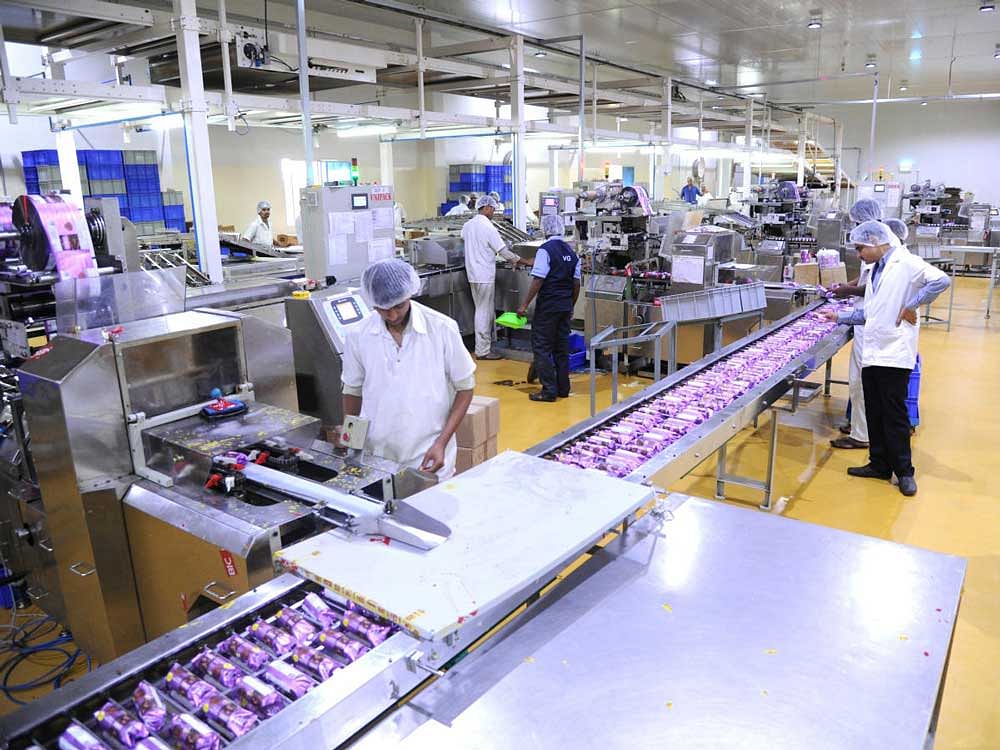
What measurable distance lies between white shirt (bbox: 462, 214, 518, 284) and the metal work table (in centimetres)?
534

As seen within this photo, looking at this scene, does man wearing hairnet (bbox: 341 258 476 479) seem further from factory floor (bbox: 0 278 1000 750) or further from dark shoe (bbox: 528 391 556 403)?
dark shoe (bbox: 528 391 556 403)

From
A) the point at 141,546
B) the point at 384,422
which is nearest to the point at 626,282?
the point at 384,422

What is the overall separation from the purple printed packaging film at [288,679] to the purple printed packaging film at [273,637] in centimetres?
6

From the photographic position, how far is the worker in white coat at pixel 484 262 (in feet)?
22.1

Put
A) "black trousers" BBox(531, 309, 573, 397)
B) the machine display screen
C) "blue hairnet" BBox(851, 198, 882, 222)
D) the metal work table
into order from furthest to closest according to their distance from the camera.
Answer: "black trousers" BBox(531, 309, 573, 397) → "blue hairnet" BBox(851, 198, 882, 222) → the machine display screen → the metal work table

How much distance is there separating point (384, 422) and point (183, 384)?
73cm

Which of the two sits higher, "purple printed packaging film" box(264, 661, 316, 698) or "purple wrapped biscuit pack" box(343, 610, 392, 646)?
"purple wrapped biscuit pack" box(343, 610, 392, 646)

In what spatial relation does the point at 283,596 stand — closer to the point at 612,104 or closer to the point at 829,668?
the point at 829,668

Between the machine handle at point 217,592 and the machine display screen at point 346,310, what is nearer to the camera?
the machine handle at point 217,592

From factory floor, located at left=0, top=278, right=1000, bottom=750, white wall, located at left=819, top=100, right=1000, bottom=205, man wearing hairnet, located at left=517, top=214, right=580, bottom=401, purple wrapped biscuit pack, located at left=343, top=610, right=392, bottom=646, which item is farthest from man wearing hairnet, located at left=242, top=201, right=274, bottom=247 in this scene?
white wall, located at left=819, top=100, right=1000, bottom=205

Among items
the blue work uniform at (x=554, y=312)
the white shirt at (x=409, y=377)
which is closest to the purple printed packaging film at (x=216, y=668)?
the white shirt at (x=409, y=377)

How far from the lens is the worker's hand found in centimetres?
237

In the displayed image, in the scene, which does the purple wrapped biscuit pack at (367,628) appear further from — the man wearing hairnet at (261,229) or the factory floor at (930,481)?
the man wearing hairnet at (261,229)

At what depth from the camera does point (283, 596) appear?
153 centimetres
